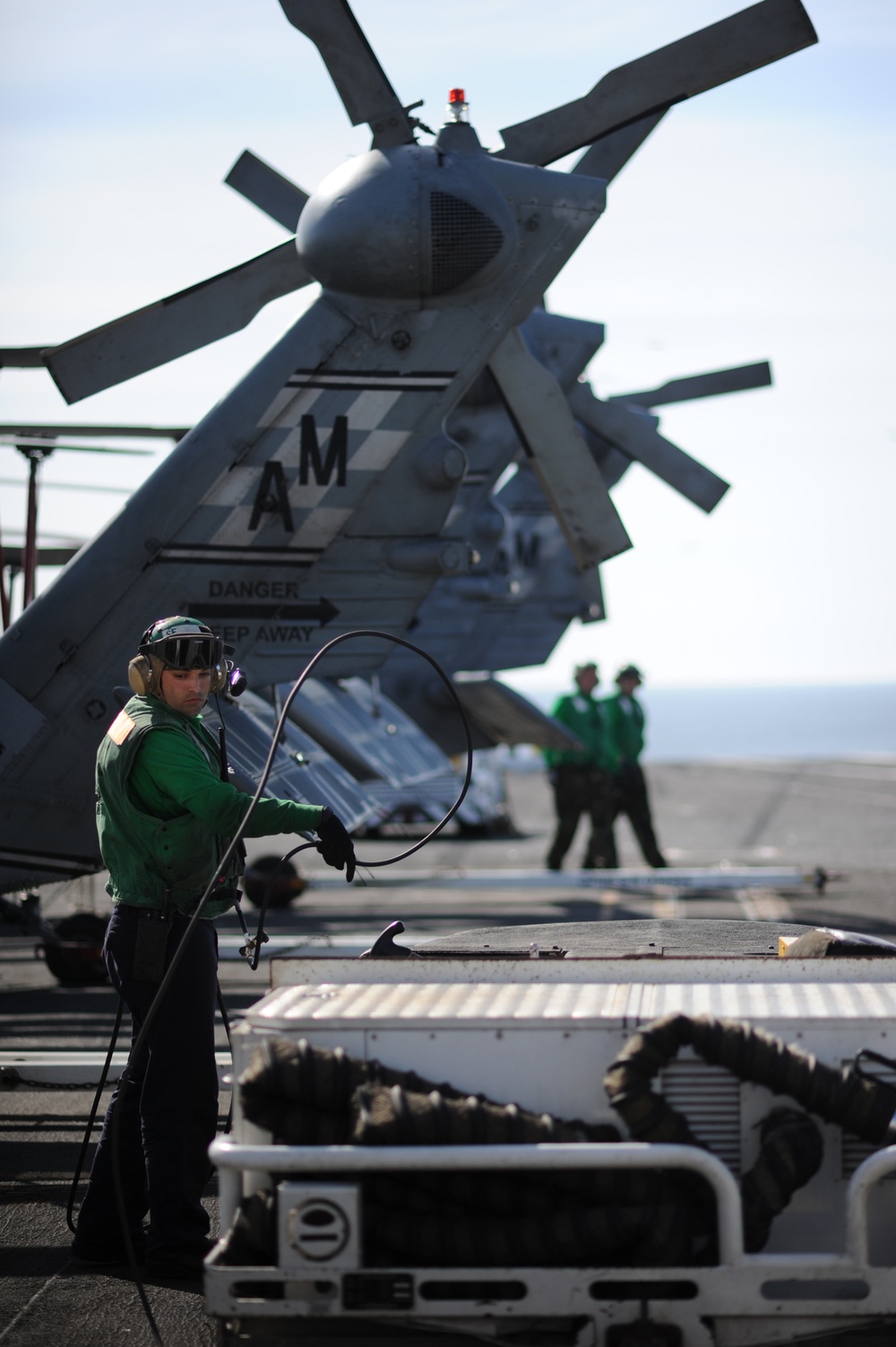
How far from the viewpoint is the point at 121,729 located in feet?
14.4

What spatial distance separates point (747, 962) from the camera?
3.75 meters

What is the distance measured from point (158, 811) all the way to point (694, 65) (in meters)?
5.33

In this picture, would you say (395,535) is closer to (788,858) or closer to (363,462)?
(363,462)

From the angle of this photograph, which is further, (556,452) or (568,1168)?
(556,452)

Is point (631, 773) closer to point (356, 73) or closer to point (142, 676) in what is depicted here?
point (356, 73)

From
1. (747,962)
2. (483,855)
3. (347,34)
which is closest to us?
(747,962)

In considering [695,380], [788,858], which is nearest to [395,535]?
[695,380]

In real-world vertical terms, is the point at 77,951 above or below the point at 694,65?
below

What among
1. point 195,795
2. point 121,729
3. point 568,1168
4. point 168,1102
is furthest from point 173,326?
point 568,1168

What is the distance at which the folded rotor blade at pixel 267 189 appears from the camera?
380 inches

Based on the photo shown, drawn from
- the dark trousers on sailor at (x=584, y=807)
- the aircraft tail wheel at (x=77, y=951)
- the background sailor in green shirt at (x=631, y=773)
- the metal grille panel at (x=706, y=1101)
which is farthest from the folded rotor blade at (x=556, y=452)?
the dark trousers on sailor at (x=584, y=807)

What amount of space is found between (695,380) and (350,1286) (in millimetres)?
11627

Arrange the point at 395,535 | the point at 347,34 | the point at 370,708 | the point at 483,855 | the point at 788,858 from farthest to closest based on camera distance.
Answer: the point at 483,855, the point at 788,858, the point at 370,708, the point at 395,535, the point at 347,34

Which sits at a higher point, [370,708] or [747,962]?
[370,708]
